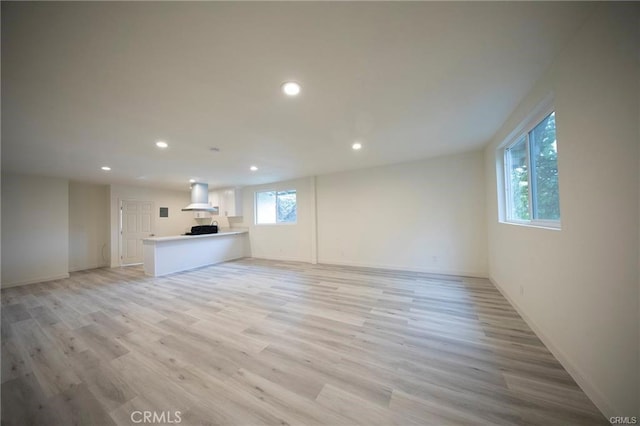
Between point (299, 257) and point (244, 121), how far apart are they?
4556 millimetres

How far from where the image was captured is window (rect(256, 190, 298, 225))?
654 centimetres

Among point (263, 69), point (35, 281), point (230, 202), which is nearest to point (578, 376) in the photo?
point (263, 69)

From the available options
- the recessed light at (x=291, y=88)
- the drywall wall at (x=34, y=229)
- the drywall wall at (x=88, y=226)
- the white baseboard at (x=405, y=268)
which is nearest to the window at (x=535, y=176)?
the white baseboard at (x=405, y=268)

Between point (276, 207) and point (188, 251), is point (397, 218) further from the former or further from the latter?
point (188, 251)

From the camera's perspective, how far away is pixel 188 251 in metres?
5.50

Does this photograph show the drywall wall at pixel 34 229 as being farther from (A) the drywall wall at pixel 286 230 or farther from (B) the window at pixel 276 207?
(B) the window at pixel 276 207

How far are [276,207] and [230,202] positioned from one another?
5.82ft

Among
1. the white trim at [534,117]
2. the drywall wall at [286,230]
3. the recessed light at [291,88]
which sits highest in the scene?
the recessed light at [291,88]

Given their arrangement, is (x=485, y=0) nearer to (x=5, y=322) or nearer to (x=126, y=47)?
(x=126, y=47)

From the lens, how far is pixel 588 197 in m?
1.37

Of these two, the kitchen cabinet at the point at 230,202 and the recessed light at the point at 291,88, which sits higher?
the recessed light at the point at 291,88

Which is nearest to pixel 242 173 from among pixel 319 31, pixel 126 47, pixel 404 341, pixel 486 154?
pixel 126 47

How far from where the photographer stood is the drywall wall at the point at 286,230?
241 inches

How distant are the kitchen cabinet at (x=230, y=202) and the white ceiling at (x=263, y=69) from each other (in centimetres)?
400
